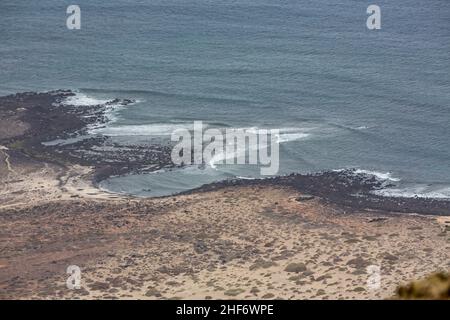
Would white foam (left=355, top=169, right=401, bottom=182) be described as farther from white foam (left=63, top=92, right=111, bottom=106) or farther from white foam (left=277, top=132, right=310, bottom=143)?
white foam (left=63, top=92, right=111, bottom=106)

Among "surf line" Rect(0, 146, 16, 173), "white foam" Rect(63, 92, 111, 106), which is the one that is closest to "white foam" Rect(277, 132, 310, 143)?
"white foam" Rect(63, 92, 111, 106)

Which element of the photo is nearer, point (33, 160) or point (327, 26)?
point (33, 160)

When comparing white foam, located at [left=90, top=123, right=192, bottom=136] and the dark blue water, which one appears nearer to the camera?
the dark blue water

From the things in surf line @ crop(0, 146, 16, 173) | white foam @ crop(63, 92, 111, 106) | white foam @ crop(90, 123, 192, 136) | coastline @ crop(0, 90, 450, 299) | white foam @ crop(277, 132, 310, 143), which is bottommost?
coastline @ crop(0, 90, 450, 299)

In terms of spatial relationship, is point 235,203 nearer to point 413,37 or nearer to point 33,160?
point 33,160

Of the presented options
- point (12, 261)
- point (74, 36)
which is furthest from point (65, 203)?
point (74, 36)

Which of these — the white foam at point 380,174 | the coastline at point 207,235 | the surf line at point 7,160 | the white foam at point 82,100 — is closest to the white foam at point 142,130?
the coastline at point 207,235
